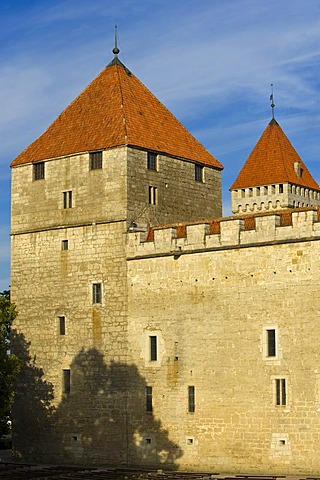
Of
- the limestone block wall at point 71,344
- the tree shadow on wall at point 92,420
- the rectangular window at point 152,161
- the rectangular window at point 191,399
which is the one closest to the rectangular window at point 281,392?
the rectangular window at point 191,399

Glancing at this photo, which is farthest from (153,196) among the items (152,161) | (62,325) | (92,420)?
(92,420)

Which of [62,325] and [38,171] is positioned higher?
[38,171]

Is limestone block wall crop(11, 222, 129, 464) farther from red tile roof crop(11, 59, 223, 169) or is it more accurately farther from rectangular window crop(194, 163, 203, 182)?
rectangular window crop(194, 163, 203, 182)

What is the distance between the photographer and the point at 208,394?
126 feet

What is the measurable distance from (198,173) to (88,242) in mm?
6121

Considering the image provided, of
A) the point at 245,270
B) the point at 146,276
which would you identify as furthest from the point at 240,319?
the point at 146,276

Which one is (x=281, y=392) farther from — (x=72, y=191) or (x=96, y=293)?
(x=72, y=191)

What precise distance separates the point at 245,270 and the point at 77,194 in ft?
28.9

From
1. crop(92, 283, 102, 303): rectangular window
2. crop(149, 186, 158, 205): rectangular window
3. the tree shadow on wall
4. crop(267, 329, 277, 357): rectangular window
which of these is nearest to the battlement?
crop(149, 186, 158, 205): rectangular window

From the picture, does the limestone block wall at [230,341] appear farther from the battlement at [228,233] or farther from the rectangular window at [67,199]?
the rectangular window at [67,199]

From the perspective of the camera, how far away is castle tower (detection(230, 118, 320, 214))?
192 feet

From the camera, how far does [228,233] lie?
38.5 m

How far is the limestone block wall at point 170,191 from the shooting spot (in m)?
42.0

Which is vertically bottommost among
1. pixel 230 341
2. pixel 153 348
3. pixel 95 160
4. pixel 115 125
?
pixel 153 348
